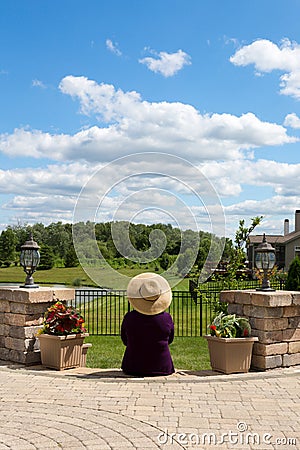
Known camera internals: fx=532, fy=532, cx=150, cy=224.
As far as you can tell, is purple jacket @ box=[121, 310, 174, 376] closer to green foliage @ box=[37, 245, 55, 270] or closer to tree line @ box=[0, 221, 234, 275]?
tree line @ box=[0, 221, 234, 275]

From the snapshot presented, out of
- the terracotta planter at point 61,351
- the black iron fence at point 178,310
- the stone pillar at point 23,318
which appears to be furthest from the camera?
the black iron fence at point 178,310

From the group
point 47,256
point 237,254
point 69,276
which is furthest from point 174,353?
point 47,256

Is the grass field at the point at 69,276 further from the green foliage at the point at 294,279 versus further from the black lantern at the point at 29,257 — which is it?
the green foliage at the point at 294,279

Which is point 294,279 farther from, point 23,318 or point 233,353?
point 23,318

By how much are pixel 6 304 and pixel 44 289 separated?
27.0 inches

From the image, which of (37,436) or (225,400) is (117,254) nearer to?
(225,400)

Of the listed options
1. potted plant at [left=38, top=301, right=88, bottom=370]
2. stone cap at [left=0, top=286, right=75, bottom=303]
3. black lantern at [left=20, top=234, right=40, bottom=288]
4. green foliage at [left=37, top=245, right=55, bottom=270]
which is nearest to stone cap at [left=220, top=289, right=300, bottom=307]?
potted plant at [left=38, top=301, right=88, bottom=370]

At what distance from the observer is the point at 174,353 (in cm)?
1054

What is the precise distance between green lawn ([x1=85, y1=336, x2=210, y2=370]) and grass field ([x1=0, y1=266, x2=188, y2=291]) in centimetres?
137

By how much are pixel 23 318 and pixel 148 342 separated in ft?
7.06

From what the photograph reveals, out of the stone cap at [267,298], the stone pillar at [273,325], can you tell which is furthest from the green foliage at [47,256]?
the stone pillar at [273,325]

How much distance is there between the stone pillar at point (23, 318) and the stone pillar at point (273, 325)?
3.07 metres

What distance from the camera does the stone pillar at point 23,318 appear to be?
8.34 m

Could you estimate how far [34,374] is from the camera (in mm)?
7660
